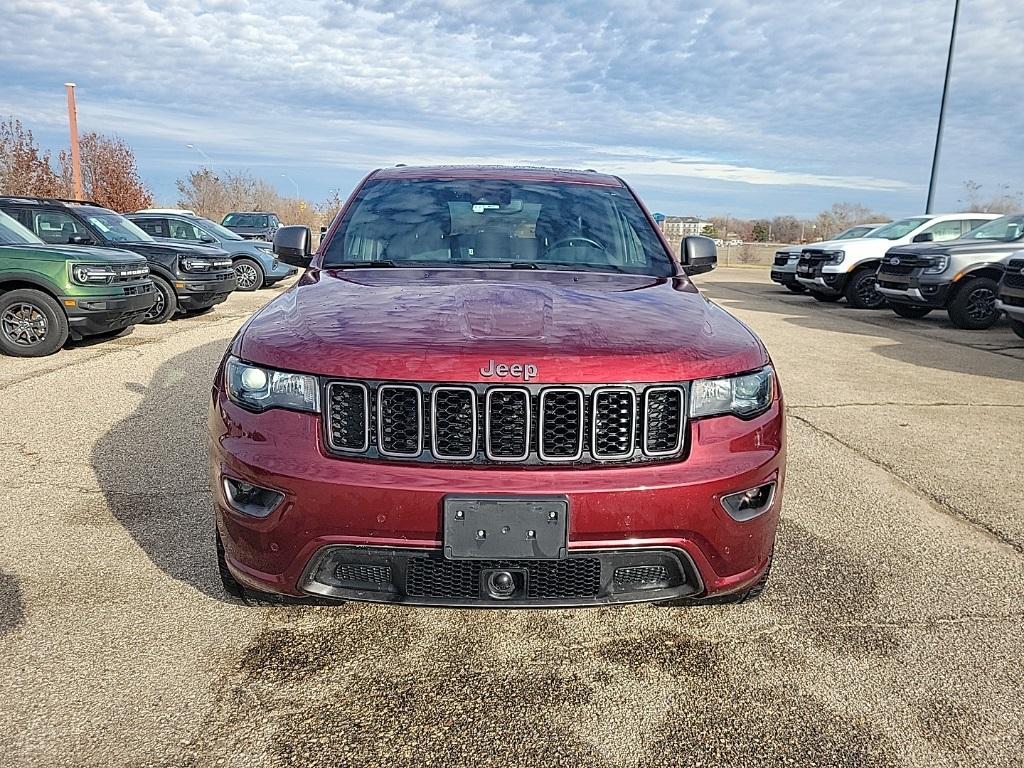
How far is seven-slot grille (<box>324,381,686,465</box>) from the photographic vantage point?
Answer: 2.20 meters

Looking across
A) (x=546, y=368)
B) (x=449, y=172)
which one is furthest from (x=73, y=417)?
(x=546, y=368)

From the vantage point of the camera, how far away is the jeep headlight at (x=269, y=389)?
2.27 metres

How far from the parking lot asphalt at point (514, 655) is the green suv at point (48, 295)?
413 cm

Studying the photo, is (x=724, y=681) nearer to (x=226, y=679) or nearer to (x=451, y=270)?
(x=226, y=679)

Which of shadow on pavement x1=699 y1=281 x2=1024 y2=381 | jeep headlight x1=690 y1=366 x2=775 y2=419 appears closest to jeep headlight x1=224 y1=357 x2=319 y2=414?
jeep headlight x1=690 y1=366 x2=775 y2=419

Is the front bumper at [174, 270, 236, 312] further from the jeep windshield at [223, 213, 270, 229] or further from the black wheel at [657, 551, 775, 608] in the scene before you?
the jeep windshield at [223, 213, 270, 229]

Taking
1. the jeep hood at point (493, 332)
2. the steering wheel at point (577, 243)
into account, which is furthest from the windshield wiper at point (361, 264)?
the steering wheel at point (577, 243)

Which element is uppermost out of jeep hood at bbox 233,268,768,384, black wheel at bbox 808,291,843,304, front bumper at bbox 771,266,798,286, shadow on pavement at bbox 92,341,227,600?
jeep hood at bbox 233,268,768,384

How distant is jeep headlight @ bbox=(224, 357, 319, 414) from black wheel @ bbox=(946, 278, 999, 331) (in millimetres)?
12217

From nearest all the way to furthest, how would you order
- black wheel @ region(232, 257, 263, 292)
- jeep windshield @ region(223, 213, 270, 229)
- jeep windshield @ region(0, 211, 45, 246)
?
jeep windshield @ region(0, 211, 45, 246) → black wheel @ region(232, 257, 263, 292) → jeep windshield @ region(223, 213, 270, 229)

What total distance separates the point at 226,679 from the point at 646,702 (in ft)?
4.30

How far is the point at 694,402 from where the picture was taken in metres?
2.30

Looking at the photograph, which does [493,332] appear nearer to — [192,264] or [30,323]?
[30,323]

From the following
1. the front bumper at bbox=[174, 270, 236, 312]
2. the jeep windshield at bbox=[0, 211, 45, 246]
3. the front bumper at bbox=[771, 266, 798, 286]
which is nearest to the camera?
the jeep windshield at bbox=[0, 211, 45, 246]
